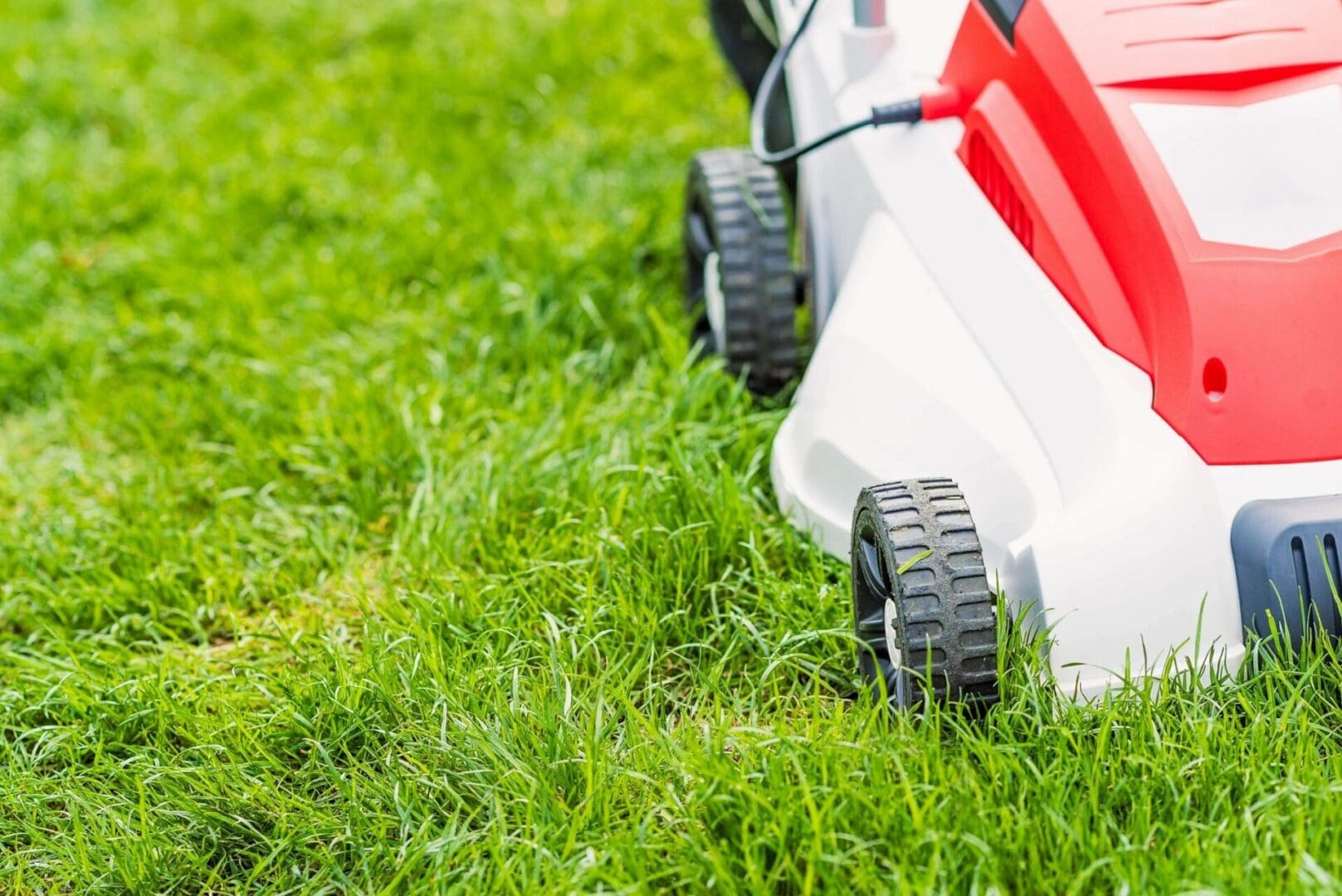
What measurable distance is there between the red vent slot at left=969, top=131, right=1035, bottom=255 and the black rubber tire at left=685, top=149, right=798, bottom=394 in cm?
45

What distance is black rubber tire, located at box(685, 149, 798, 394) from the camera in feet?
7.08

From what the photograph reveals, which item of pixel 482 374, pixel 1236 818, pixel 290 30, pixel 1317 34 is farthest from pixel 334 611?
pixel 290 30

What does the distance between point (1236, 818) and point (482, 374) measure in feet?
4.88

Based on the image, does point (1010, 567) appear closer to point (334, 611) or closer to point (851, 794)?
point (851, 794)

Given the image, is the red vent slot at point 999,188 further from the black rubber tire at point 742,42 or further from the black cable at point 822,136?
the black rubber tire at point 742,42

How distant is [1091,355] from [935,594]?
1.12ft

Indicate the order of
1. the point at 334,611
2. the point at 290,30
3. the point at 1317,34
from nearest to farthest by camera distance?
the point at 1317,34
the point at 334,611
the point at 290,30

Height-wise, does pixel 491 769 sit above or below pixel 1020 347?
below

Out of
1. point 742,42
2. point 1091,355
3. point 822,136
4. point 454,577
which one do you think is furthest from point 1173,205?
point 742,42

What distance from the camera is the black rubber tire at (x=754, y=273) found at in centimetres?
216

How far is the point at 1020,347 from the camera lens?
1.58m

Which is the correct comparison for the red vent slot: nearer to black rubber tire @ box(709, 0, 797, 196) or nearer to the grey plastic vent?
the grey plastic vent

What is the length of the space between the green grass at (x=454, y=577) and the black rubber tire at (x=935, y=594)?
6cm

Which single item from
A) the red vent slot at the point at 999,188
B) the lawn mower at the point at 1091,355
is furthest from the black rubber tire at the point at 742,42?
the red vent slot at the point at 999,188
